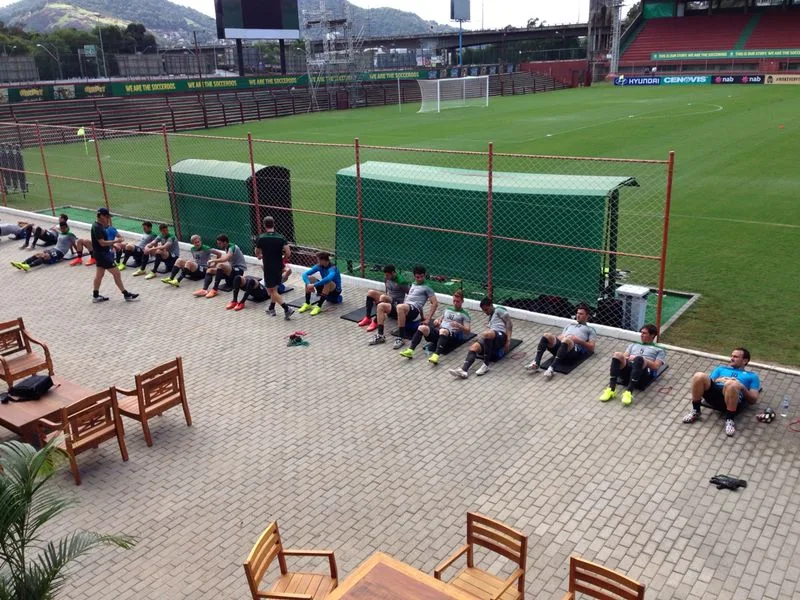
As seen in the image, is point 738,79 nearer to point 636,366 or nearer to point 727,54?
point 727,54

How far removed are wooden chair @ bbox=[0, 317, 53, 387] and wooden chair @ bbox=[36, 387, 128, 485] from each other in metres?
1.62

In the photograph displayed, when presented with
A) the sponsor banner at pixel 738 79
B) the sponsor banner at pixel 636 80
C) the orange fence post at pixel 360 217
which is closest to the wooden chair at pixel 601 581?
the orange fence post at pixel 360 217

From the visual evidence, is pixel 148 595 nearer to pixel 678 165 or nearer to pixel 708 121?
pixel 678 165

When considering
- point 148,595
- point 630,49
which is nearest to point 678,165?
point 148,595

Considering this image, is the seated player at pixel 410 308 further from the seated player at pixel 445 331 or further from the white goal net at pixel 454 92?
the white goal net at pixel 454 92

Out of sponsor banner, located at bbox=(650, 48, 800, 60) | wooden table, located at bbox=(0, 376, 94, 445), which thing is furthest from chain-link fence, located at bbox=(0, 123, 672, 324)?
sponsor banner, located at bbox=(650, 48, 800, 60)

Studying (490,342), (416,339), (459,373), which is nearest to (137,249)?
(416,339)

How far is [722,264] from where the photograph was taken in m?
14.3

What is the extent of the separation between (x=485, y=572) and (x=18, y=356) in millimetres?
7779

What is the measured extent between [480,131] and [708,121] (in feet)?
38.7

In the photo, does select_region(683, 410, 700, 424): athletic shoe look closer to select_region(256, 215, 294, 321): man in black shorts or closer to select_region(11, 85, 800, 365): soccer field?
select_region(11, 85, 800, 365): soccer field

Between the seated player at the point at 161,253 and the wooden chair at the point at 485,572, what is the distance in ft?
36.9

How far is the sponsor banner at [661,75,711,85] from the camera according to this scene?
66.2m

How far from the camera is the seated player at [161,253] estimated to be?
15055 millimetres
